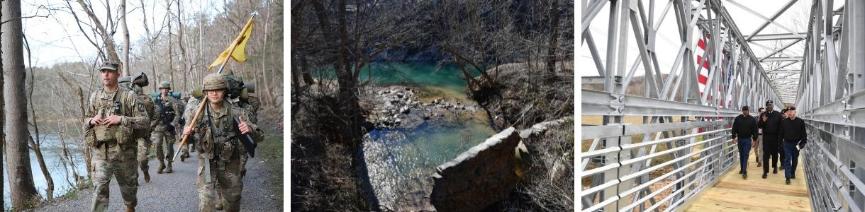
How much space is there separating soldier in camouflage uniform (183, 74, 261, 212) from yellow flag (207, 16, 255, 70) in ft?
0.33

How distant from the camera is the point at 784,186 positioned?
579 cm

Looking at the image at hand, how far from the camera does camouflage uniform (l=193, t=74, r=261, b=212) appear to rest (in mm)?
3271

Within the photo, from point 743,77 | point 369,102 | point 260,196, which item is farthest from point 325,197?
point 743,77

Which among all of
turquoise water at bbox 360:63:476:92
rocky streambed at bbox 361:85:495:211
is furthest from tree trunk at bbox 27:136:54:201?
turquoise water at bbox 360:63:476:92

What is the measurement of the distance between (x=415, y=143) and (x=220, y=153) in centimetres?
129

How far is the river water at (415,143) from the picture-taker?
3480 millimetres

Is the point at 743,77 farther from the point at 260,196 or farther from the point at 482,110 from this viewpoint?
the point at 260,196

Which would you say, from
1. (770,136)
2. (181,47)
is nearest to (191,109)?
(181,47)

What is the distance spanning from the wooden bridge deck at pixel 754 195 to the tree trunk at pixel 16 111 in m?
4.96

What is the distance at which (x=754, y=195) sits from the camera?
5.19 meters

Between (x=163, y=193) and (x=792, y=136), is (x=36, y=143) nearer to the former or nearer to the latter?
(x=163, y=193)

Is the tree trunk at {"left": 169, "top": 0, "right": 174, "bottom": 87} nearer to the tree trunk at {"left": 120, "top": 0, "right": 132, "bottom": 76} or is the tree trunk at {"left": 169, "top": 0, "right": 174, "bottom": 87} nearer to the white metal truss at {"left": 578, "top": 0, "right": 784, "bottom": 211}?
the tree trunk at {"left": 120, "top": 0, "right": 132, "bottom": 76}

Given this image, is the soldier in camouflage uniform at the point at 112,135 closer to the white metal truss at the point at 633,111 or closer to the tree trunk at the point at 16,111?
the tree trunk at the point at 16,111

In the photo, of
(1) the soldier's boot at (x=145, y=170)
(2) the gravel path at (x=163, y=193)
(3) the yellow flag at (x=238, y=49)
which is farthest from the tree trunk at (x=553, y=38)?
(1) the soldier's boot at (x=145, y=170)
